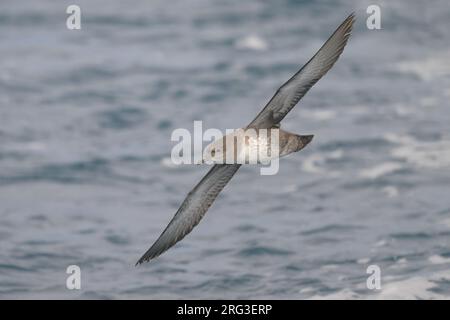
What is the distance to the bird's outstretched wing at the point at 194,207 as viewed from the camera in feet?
49.7

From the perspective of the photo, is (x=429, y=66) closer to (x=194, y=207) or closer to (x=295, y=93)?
(x=194, y=207)

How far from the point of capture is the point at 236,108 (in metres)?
27.2

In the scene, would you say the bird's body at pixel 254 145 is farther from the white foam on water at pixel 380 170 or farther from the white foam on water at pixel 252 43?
the white foam on water at pixel 252 43

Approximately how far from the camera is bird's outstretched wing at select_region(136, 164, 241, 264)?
15141 mm

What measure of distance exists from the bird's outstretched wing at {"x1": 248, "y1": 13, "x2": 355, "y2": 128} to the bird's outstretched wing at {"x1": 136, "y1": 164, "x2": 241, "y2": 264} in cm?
124

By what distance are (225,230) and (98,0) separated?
47.7ft

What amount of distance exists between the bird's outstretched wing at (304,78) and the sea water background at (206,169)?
16.2 feet

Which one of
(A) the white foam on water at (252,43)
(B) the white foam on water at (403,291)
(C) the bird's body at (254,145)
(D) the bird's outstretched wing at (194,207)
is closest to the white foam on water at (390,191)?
(B) the white foam on water at (403,291)

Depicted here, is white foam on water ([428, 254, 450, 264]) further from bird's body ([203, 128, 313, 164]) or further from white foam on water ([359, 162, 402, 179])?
bird's body ([203, 128, 313, 164])

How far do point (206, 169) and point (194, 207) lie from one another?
356 inches

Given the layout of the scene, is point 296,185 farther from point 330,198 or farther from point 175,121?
point 175,121

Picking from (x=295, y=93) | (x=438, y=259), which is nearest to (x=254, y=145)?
(x=295, y=93)

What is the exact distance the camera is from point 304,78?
1419cm

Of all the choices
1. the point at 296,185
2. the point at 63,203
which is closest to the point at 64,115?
the point at 63,203
